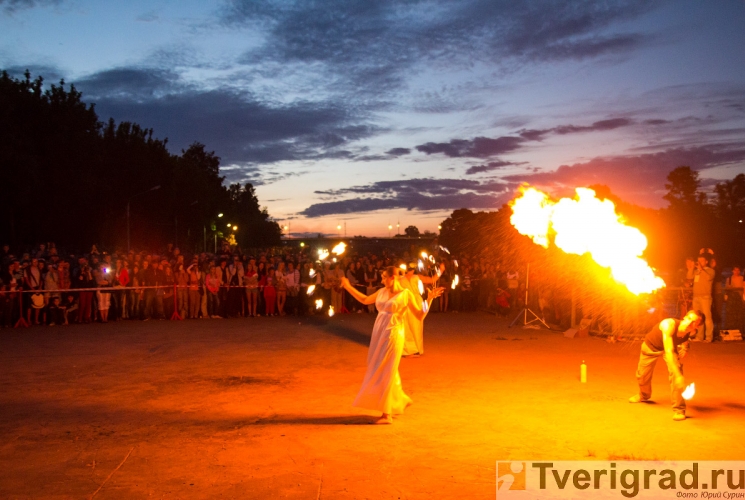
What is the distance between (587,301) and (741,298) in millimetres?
3953

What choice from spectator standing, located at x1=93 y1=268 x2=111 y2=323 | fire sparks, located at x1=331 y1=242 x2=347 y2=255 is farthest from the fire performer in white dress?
spectator standing, located at x1=93 y1=268 x2=111 y2=323

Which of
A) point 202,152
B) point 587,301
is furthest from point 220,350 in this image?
point 202,152

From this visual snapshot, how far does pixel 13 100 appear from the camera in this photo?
3512cm

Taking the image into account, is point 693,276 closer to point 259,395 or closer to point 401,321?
point 401,321

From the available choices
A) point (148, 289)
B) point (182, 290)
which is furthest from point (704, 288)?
point (148, 289)

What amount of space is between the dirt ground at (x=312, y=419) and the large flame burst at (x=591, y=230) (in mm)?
1940

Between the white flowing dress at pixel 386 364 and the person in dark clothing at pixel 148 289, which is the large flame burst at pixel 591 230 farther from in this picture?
the person in dark clothing at pixel 148 289

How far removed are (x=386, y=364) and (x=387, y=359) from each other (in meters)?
0.08

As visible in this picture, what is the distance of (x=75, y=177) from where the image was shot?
37.6 metres

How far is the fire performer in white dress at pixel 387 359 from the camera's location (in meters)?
8.56

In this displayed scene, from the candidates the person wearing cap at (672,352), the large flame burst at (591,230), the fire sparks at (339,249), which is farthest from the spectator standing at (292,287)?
the person wearing cap at (672,352)

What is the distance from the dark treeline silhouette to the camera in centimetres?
3300

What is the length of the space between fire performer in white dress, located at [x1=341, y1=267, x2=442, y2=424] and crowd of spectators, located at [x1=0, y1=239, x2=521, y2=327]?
7.40m

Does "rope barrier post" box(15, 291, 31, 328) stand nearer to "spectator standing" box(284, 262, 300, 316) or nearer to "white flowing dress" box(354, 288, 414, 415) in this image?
"spectator standing" box(284, 262, 300, 316)
